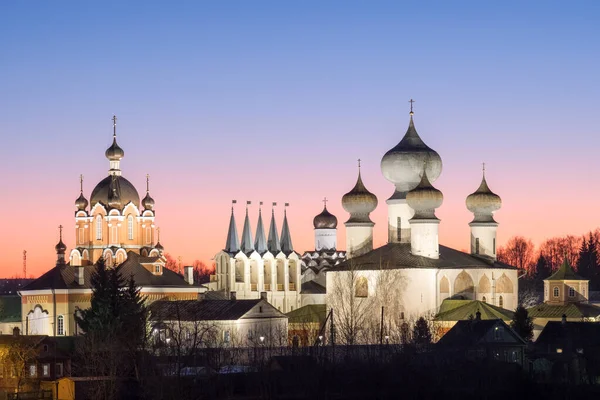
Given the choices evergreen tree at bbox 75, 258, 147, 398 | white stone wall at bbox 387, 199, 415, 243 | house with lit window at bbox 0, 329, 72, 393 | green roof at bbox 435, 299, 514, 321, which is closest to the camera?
evergreen tree at bbox 75, 258, 147, 398

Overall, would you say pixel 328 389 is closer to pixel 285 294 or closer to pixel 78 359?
pixel 78 359

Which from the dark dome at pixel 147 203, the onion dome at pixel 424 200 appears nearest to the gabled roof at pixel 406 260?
the onion dome at pixel 424 200

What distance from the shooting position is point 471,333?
57094 mm

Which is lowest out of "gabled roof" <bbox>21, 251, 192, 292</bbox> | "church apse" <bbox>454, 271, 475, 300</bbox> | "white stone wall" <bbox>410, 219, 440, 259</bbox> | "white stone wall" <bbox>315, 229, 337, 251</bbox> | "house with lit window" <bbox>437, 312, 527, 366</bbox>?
"house with lit window" <bbox>437, 312, 527, 366</bbox>

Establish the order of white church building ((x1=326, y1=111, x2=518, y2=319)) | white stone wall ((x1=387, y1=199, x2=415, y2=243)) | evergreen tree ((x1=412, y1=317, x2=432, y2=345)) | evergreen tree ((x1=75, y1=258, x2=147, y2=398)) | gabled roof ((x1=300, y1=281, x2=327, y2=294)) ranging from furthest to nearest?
gabled roof ((x1=300, y1=281, x2=327, y2=294)) < white stone wall ((x1=387, y1=199, x2=415, y2=243)) < white church building ((x1=326, y1=111, x2=518, y2=319)) < evergreen tree ((x1=412, y1=317, x2=432, y2=345)) < evergreen tree ((x1=75, y1=258, x2=147, y2=398))

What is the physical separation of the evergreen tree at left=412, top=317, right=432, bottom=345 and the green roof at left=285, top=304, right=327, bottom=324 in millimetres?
9137

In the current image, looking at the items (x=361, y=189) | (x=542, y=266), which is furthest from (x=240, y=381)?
(x=542, y=266)

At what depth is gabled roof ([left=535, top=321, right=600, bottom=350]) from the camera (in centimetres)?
5969

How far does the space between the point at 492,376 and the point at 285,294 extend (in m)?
27.1

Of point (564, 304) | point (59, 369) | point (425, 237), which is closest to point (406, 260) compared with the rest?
point (425, 237)

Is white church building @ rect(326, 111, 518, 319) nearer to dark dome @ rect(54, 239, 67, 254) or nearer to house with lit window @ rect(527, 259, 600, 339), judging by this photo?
house with lit window @ rect(527, 259, 600, 339)

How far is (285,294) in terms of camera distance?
7900cm

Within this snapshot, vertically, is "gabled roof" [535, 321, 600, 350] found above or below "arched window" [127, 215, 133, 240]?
below

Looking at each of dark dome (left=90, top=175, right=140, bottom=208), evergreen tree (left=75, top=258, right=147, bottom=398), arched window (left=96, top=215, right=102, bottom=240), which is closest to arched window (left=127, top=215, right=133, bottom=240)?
dark dome (left=90, top=175, right=140, bottom=208)
